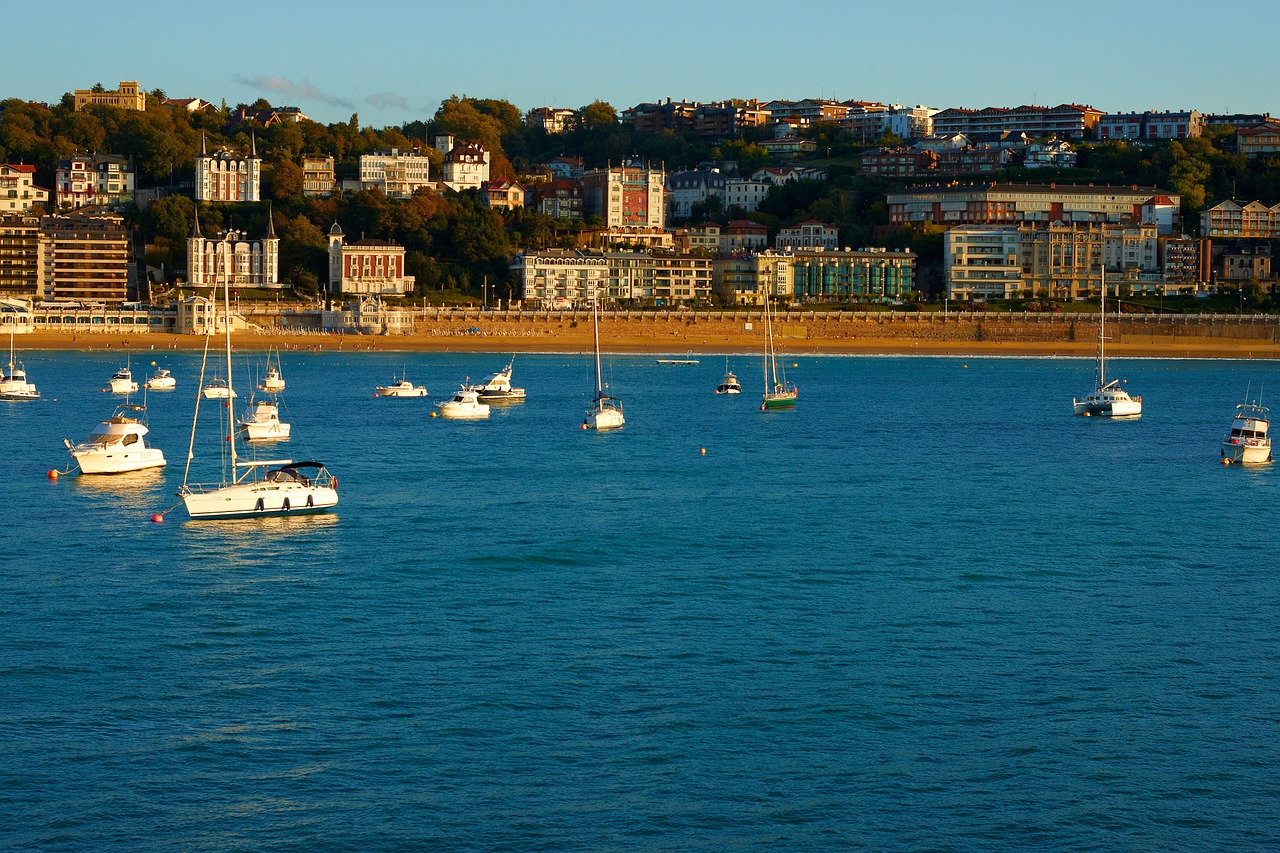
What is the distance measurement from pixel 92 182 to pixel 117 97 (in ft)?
91.4

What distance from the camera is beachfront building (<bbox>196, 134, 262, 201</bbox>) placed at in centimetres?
13100

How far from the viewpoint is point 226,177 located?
132 meters

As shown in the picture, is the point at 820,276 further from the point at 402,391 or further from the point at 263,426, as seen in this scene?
the point at 263,426

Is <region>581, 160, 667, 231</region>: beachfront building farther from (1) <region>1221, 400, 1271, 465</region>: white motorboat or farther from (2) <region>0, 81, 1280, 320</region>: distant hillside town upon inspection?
(1) <region>1221, 400, 1271, 465</region>: white motorboat

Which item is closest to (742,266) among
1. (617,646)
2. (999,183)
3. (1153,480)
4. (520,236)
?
(520,236)

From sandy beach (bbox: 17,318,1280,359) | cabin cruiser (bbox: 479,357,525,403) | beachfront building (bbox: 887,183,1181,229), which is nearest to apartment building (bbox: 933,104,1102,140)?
beachfront building (bbox: 887,183,1181,229)

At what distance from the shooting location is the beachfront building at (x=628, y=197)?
14100 centimetres

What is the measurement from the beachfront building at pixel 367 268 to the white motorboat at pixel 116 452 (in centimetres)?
7789

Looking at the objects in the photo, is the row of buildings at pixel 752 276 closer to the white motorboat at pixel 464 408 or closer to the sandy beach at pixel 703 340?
the sandy beach at pixel 703 340

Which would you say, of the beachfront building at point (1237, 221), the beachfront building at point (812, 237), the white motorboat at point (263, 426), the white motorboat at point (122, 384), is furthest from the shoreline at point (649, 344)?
the white motorboat at point (263, 426)

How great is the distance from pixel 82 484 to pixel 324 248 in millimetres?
86668

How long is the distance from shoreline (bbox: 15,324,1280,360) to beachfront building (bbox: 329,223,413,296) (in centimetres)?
1037

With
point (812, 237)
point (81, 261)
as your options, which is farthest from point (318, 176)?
point (812, 237)

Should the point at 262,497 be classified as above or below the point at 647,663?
above
